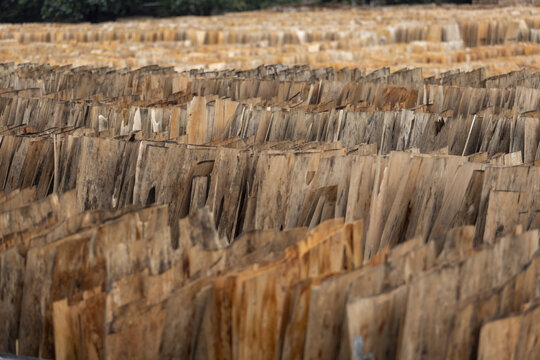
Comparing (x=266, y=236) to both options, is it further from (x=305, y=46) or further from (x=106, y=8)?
(x=106, y=8)

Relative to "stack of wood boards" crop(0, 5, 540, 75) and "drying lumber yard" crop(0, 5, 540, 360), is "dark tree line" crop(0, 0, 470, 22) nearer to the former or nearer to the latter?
"stack of wood boards" crop(0, 5, 540, 75)

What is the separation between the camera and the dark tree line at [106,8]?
109ft

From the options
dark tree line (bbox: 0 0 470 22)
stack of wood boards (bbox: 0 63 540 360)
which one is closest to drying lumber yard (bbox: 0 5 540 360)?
stack of wood boards (bbox: 0 63 540 360)

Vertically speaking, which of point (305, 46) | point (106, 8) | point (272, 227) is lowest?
point (106, 8)

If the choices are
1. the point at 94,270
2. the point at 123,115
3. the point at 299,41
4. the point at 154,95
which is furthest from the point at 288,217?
the point at 299,41

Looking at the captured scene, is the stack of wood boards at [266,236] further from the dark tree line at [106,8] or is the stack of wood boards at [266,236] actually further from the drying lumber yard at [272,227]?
the dark tree line at [106,8]

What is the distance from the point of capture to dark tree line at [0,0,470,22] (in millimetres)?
33281

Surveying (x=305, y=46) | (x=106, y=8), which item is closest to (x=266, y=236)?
(x=305, y=46)

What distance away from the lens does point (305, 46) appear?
13977 mm

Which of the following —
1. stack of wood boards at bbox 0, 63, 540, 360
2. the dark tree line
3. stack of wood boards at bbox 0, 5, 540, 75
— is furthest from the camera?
the dark tree line

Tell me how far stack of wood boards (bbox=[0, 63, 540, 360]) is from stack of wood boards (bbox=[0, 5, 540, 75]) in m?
4.59

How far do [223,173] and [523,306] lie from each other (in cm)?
179

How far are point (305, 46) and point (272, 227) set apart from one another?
10.7 meters

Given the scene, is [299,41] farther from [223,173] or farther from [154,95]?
[223,173]
